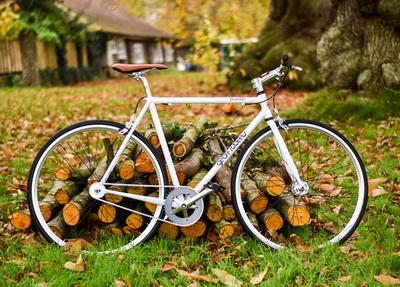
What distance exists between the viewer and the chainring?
4.01m

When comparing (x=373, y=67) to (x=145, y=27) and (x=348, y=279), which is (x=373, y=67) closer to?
(x=348, y=279)

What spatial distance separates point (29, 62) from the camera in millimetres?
22484

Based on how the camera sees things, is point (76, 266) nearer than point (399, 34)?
Yes

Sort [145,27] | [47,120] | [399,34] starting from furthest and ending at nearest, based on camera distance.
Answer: [145,27] → [47,120] → [399,34]

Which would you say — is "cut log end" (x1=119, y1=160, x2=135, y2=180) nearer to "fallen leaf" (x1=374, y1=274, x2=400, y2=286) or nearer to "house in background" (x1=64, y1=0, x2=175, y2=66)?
"fallen leaf" (x1=374, y1=274, x2=400, y2=286)

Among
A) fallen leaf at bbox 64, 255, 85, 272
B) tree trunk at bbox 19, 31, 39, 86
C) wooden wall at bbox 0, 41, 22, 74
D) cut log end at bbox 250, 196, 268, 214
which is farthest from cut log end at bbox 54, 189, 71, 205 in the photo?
wooden wall at bbox 0, 41, 22, 74

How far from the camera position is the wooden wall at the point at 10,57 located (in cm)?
2217

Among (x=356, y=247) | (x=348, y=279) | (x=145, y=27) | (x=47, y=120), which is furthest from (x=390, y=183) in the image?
(x=145, y=27)

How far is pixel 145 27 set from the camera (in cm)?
4019

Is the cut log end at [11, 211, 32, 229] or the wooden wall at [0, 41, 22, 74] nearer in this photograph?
the cut log end at [11, 211, 32, 229]

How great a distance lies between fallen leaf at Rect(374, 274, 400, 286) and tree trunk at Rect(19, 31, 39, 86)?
20773 mm

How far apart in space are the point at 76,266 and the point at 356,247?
2.03 metres

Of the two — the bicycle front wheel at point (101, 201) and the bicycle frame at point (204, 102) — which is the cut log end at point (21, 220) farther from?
the bicycle frame at point (204, 102)

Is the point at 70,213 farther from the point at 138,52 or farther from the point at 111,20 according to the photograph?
the point at 138,52
